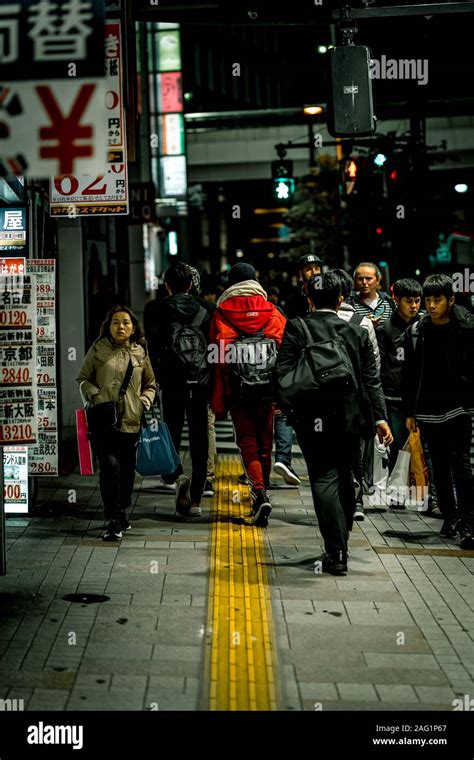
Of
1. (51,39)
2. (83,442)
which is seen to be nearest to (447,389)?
(83,442)

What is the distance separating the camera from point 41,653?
5.18m

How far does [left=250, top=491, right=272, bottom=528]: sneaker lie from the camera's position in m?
7.95

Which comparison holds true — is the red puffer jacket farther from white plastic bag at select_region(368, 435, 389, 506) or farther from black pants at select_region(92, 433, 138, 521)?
white plastic bag at select_region(368, 435, 389, 506)

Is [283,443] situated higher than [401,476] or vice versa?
[283,443]

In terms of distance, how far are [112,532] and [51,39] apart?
381cm

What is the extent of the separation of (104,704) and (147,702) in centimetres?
20

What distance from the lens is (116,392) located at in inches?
301

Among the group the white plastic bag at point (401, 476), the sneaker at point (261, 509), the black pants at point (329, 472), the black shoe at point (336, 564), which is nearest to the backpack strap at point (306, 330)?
the black pants at point (329, 472)

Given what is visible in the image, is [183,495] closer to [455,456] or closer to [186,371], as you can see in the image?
[186,371]

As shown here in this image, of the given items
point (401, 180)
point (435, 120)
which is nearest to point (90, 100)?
point (401, 180)

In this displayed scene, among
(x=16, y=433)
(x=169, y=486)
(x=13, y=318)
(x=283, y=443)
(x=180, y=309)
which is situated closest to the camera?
(x=16, y=433)

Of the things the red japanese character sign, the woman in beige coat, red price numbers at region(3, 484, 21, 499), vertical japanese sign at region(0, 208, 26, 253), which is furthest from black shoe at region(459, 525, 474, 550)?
vertical japanese sign at region(0, 208, 26, 253)
